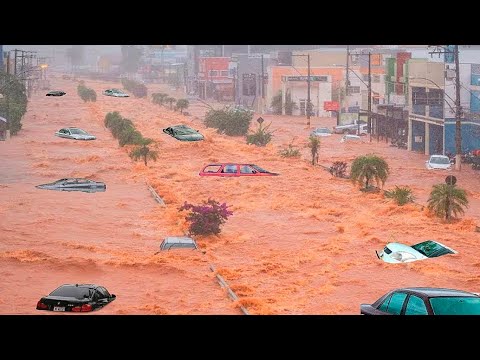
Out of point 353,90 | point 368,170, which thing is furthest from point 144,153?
point 353,90

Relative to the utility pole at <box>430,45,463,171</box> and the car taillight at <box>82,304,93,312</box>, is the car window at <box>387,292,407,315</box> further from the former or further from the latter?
the utility pole at <box>430,45,463,171</box>

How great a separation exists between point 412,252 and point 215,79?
56103 millimetres

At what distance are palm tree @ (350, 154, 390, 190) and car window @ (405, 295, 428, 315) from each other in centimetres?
1761

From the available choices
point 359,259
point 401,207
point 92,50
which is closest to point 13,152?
point 401,207

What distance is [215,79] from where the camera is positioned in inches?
3076

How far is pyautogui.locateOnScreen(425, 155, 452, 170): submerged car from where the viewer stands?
37.9m

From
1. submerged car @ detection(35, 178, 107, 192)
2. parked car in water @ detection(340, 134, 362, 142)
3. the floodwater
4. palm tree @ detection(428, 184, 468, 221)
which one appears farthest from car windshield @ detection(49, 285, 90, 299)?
parked car in water @ detection(340, 134, 362, 142)

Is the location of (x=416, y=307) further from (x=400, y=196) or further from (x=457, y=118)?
(x=457, y=118)

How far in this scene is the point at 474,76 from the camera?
4025 centimetres

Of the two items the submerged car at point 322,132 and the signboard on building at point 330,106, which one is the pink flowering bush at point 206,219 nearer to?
the submerged car at point 322,132

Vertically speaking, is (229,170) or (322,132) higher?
(322,132)

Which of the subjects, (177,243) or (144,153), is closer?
(177,243)
